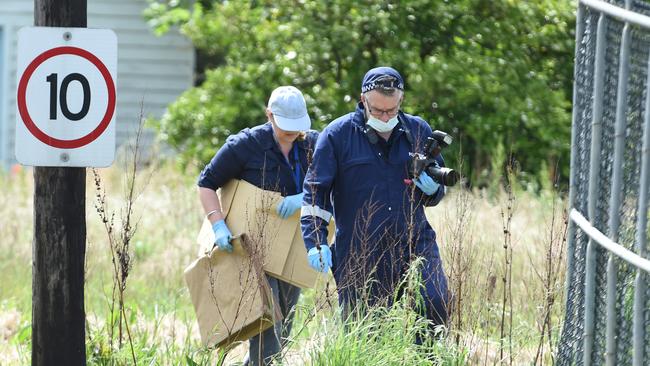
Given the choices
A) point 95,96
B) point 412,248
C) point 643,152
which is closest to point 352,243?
point 412,248

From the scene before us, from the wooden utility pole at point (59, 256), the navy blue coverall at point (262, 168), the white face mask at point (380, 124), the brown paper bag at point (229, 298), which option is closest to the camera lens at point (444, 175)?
the white face mask at point (380, 124)

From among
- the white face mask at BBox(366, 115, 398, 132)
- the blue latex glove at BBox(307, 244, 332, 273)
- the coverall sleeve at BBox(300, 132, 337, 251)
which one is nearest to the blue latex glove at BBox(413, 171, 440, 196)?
the white face mask at BBox(366, 115, 398, 132)

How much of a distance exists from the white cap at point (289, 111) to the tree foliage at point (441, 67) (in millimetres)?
5732

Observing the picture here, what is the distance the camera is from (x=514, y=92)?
12844 mm

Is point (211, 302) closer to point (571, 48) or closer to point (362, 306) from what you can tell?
point (362, 306)

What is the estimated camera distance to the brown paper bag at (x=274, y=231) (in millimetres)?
6844

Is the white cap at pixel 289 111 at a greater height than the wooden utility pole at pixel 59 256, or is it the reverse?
the white cap at pixel 289 111

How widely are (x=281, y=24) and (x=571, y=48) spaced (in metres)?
2.93

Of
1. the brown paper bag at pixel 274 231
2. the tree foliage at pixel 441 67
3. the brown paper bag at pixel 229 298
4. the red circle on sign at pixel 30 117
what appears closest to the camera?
the red circle on sign at pixel 30 117

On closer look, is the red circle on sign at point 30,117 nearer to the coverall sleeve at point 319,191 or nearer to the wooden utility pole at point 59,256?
the wooden utility pole at point 59,256

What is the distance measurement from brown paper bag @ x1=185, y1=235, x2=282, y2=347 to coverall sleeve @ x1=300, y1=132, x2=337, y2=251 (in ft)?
1.04

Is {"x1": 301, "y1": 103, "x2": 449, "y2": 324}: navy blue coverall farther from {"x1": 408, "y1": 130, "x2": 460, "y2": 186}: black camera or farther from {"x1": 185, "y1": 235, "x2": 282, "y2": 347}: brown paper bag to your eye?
{"x1": 185, "y1": 235, "x2": 282, "y2": 347}: brown paper bag

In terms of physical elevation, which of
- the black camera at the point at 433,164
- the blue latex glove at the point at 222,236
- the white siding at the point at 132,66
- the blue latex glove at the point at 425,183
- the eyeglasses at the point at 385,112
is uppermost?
the white siding at the point at 132,66

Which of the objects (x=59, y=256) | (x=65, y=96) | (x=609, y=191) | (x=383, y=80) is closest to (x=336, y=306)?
(x=383, y=80)
